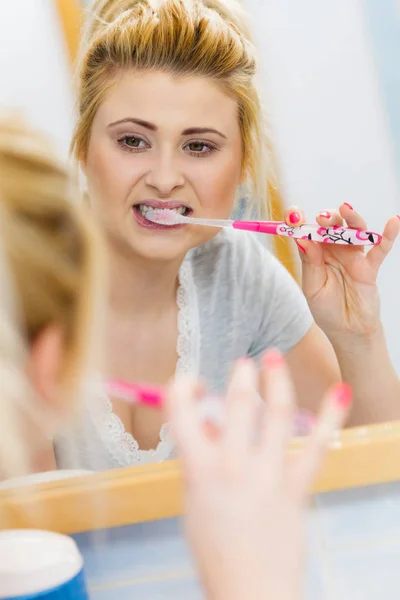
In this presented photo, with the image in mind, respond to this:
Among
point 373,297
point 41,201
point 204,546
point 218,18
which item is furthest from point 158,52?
point 204,546

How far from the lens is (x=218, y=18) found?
0.62 metres

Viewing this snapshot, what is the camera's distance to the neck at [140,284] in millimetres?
652

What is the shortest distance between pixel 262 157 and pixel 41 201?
0.24m

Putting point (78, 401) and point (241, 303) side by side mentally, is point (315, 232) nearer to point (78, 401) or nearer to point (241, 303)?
point (241, 303)

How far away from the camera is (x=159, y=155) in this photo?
0.63 metres

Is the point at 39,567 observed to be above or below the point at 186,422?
below

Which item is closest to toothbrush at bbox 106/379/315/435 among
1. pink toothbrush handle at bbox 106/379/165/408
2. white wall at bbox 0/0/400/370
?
pink toothbrush handle at bbox 106/379/165/408

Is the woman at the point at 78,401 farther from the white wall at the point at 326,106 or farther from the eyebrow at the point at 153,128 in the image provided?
the white wall at the point at 326,106

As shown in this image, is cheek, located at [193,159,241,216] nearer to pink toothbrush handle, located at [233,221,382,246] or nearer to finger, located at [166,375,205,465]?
pink toothbrush handle, located at [233,221,382,246]

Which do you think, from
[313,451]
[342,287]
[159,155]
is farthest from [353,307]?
[313,451]

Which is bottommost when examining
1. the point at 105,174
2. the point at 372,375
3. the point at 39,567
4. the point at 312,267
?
the point at 39,567

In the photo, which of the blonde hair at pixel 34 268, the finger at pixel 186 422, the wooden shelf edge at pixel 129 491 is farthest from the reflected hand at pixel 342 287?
the finger at pixel 186 422

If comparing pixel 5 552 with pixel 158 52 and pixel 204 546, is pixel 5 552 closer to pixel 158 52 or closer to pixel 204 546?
pixel 204 546

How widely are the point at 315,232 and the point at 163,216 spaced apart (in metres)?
0.14
